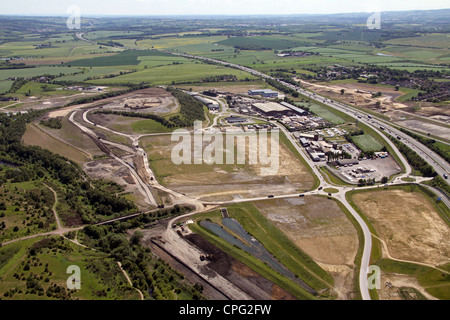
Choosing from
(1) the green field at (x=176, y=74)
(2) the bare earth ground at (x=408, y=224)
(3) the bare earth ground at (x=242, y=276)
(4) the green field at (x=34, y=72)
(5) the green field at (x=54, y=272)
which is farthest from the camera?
(4) the green field at (x=34, y=72)

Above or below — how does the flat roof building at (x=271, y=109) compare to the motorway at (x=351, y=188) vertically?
above

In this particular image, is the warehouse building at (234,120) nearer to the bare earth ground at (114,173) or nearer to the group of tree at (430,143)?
the bare earth ground at (114,173)

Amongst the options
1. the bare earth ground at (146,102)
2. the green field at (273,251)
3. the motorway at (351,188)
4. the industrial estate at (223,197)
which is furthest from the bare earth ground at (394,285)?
the bare earth ground at (146,102)

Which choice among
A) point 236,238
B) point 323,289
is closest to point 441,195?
point 323,289

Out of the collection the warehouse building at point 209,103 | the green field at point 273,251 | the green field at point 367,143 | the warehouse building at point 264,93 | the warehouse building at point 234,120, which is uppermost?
the warehouse building at point 264,93

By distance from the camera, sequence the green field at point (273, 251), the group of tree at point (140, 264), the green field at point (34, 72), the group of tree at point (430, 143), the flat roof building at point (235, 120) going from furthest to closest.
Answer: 1. the green field at point (34, 72)
2. the flat roof building at point (235, 120)
3. the group of tree at point (430, 143)
4. the green field at point (273, 251)
5. the group of tree at point (140, 264)

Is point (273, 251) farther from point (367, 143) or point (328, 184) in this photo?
point (367, 143)

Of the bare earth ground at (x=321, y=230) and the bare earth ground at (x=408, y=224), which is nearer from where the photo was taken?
the bare earth ground at (x=321, y=230)
